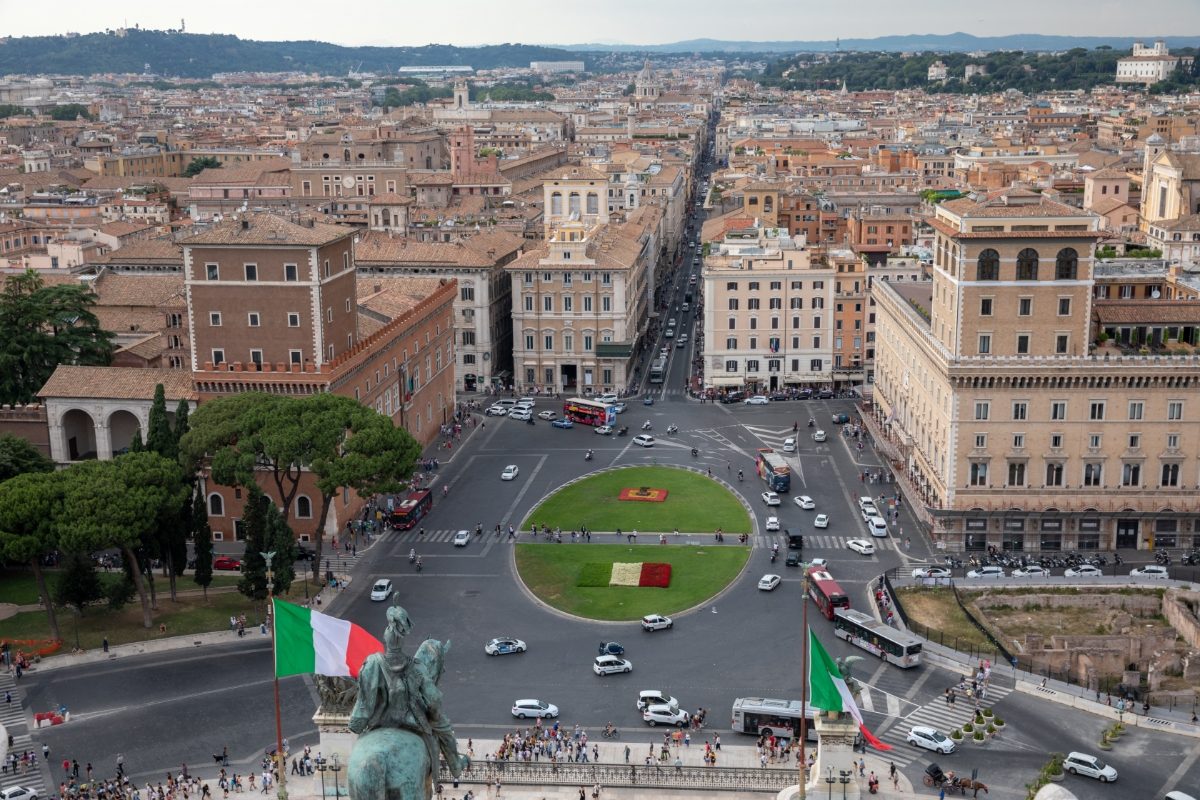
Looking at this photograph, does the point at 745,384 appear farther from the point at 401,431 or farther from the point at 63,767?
the point at 63,767

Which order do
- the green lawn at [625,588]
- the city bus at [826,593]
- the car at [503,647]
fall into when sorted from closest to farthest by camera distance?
the car at [503,647] → the city bus at [826,593] → the green lawn at [625,588]

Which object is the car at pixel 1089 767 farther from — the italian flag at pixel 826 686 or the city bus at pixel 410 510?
the city bus at pixel 410 510

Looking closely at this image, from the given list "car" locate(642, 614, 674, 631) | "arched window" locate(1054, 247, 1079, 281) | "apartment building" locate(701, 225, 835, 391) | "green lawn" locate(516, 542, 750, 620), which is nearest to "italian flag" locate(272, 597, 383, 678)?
"car" locate(642, 614, 674, 631)

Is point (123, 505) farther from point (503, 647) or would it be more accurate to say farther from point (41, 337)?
point (41, 337)

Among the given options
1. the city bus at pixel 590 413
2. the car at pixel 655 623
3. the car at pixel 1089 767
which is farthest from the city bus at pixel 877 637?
the city bus at pixel 590 413

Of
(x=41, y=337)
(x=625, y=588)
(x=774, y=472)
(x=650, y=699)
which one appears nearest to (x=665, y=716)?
(x=650, y=699)

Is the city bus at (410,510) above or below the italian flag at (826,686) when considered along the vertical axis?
below
